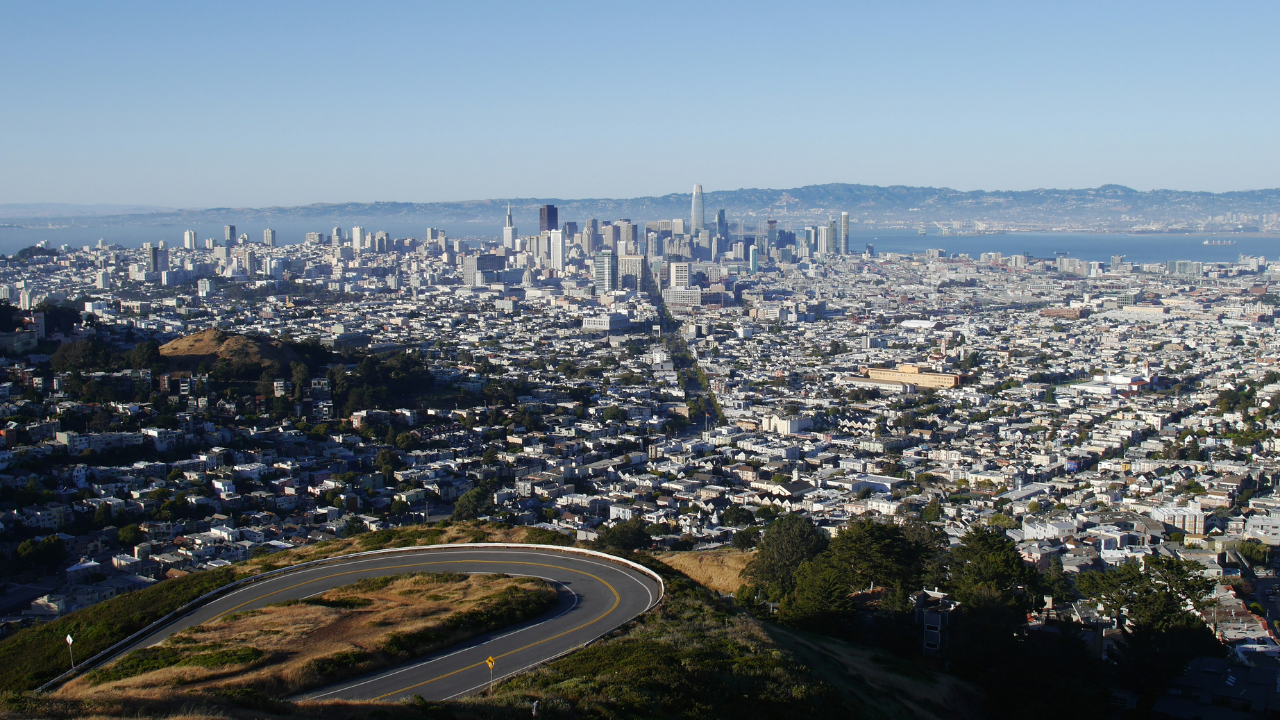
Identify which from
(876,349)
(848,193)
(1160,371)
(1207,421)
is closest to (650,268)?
(876,349)

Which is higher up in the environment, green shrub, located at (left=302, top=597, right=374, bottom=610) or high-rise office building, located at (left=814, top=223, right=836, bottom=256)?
high-rise office building, located at (left=814, top=223, right=836, bottom=256)

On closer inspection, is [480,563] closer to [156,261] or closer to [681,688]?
[681,688]

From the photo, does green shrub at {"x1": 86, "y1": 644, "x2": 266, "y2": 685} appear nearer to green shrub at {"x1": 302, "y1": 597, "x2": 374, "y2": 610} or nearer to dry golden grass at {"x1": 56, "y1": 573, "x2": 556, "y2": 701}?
dry golden grass at {"x1": 56, "y1": 573, "x2": 556, "y2": 701}

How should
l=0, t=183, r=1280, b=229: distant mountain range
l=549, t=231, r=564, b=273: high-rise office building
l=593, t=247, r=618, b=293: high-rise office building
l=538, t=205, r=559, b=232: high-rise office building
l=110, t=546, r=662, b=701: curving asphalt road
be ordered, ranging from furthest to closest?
1. l=0, t=183, r=1280, b=229: distant mountain range
2. l=538, t=205, r=559, b=232: high-rise office building
3. l=549, t=231, r=564, b=273: high-rise office building
4. l=593, t=247, r=618, b=293: high-rise office building
5. l=110, t=546, r=662, b=701: curving asphalt road

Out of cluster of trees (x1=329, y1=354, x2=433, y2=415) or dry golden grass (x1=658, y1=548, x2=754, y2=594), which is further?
cluster of trees (x1=329, y1=354, x2=433, y2=415)

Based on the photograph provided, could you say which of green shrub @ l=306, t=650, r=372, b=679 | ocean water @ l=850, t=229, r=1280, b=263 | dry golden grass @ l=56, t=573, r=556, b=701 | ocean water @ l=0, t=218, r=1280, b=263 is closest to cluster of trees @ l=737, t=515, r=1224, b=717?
dry golden grass @ l=56, t=573, r=556, b=701

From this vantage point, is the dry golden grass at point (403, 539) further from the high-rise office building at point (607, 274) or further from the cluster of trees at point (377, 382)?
the high-rise office building at point (607, 274)

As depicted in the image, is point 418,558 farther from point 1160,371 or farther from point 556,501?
point 1160,371

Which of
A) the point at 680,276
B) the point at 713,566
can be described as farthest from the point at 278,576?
the point at 680,276
